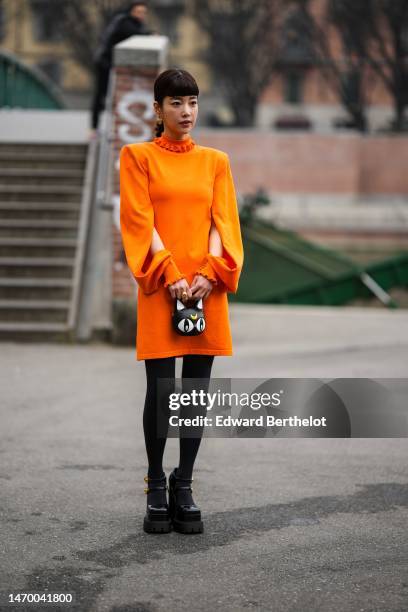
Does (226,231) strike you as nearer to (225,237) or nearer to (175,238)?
(225,237)

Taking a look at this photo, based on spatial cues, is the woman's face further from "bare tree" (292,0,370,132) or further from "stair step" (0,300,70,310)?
"bare tree" (292,0,370,132)

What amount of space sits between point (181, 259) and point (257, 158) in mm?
40402

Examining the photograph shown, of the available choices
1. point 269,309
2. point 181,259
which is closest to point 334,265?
point 269,309

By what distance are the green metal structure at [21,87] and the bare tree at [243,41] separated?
2213 cm

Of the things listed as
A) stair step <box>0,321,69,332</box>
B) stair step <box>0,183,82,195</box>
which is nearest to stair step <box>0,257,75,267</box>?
stair step <box>0,321,69,332</box>

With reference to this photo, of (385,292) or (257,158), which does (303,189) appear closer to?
(257,158)

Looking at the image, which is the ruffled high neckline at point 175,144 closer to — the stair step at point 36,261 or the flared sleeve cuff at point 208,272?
the flared sleeve cuff at point 208,272

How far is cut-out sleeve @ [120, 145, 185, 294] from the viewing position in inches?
170

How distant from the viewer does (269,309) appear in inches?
528

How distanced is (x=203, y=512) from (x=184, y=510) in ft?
1.46

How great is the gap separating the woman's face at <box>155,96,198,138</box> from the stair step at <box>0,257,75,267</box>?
7096 millimetres

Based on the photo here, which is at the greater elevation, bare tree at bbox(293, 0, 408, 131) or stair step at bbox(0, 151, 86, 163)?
bare tree at bbox(293, 0, 408, 131)

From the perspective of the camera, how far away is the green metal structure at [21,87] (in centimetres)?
2127

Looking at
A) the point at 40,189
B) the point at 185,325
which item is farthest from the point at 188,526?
the point at 40,189
